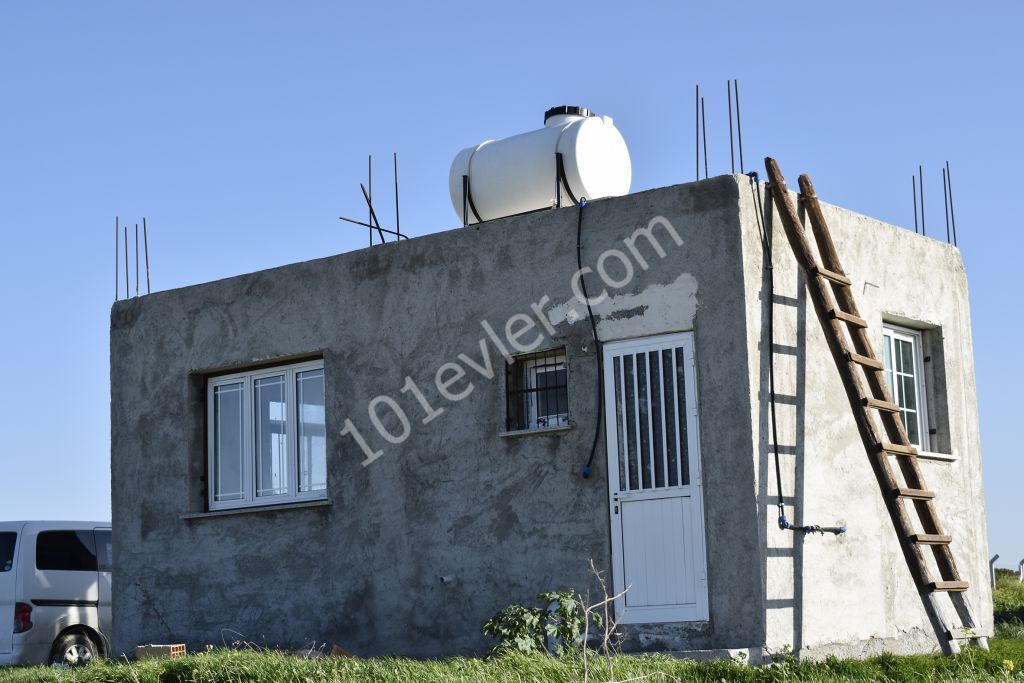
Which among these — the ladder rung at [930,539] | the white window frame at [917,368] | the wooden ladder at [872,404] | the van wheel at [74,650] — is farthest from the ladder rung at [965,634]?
the van wheel at [74,650]

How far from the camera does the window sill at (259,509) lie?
13039mm

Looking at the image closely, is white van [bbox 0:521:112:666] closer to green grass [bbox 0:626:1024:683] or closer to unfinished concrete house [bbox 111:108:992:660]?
unfinished concrete house [bbox 111:108:992:660]

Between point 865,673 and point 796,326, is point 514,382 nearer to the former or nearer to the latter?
point 796,326

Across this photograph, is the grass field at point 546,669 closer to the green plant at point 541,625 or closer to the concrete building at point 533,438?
the green plant at point 541,625

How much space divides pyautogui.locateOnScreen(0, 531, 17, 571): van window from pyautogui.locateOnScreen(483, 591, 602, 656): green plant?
643 centimetres

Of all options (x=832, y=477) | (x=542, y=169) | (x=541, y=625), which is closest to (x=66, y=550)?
(x=541, y=625)

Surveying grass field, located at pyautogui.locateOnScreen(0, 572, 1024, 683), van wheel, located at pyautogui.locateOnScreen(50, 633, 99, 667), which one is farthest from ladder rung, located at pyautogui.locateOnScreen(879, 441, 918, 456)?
van wheel, located at pyautogui.locateOnScreen(50, 633, 99, 667)

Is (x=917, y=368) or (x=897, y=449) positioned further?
(x=917, y=368)

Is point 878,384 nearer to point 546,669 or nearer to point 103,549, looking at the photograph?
point 546,669

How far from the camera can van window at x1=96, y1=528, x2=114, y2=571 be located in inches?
621

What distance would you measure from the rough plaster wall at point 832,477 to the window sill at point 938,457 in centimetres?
6

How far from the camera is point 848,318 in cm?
1145

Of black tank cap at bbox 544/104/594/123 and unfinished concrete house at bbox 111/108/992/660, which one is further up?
black tank cap at bbox 544/104/594/123

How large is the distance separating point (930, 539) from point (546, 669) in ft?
12.4
